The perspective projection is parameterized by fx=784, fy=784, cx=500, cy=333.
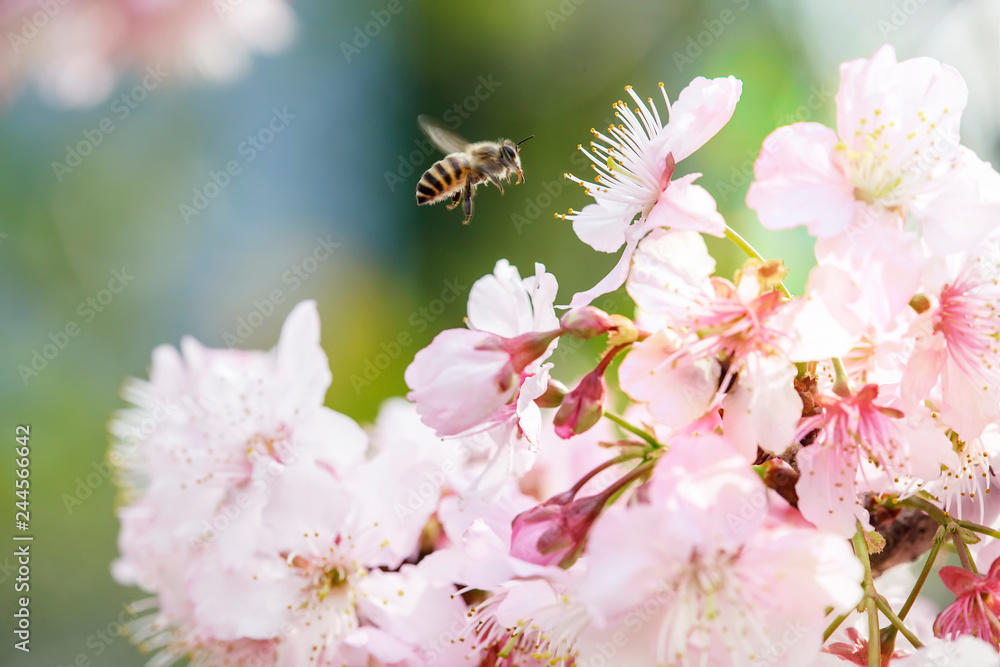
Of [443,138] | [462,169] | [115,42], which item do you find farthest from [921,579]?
[115,42]

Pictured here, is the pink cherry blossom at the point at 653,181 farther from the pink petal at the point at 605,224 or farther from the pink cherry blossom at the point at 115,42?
the pink cherry blossom at the point at 115,42

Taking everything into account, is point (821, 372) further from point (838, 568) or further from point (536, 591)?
point (536, 591)

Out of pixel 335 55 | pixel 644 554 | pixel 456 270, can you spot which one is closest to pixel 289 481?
pixel 644 554

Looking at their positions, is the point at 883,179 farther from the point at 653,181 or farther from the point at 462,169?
the point at 462,169

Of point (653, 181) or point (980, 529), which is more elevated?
point (653, 181)

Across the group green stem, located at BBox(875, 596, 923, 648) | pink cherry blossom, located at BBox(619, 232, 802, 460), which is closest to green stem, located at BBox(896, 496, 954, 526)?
green stem, located at BBox(875, 596, 923, 648)

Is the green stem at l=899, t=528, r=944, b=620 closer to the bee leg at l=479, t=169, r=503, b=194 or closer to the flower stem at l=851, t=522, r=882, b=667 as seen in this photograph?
the flower stem at l=851, t=522, r=882, b=667
